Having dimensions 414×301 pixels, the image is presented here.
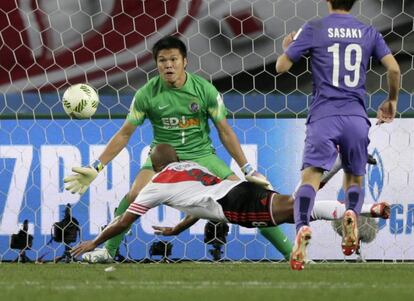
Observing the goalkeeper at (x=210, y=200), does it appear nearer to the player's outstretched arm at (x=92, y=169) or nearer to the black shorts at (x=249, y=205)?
the black shorts at (x=249, y=205)

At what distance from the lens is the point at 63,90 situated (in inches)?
351

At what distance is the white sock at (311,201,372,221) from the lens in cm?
695

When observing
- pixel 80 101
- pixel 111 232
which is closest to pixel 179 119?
pixel 80 101

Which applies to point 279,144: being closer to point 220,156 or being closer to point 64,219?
point 220,156

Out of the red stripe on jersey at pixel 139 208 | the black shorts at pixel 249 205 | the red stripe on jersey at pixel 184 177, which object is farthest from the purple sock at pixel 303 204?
the red stripe on jersey at pixel 139 208

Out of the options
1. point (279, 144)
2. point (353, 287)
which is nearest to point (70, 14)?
point (279, 144)

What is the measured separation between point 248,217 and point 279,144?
1.82 meters

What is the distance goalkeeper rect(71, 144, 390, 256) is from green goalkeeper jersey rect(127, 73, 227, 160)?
0.79 m

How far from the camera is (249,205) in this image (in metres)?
6.73

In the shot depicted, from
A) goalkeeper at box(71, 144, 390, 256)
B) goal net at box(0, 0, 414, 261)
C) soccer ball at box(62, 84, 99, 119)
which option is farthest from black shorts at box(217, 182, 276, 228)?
goal net at box(0, 0, 414, 261)

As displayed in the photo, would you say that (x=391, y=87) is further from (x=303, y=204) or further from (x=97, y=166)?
(x=97, y=166)

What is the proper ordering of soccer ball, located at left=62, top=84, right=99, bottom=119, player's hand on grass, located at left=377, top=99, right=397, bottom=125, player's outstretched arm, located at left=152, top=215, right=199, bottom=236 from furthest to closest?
1. soccer ball, located at left=62, top=84, right=99, bottom=119
2. player's outstretched arm, located at left=152, top=215, right=199, bottom=236
3. player's hand on grass, located at left=377, top=99, right=397, bottom=125

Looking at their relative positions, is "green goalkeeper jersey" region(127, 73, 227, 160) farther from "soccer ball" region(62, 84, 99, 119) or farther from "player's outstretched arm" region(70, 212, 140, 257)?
"player's outstretched arm" region(70, 212, 140, 257)

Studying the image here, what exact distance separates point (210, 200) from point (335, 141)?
29.4 inches
